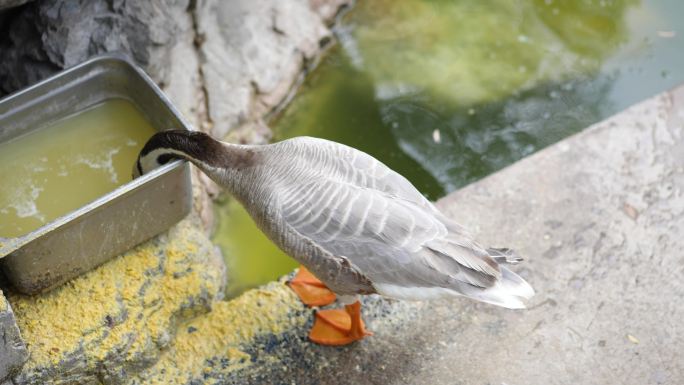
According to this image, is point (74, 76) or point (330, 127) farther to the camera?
point (330, 127)

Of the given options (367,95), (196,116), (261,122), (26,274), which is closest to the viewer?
(26,274)

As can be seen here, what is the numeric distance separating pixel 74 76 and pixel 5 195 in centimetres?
63

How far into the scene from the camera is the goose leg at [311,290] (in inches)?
141

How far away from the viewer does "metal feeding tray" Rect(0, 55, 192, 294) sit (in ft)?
9.61

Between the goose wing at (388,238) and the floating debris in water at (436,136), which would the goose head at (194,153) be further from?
the floating debris in water at (436,136)

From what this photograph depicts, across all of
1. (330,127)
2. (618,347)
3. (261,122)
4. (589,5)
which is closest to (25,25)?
(261,122)

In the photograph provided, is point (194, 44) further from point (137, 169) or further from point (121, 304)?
point (121, 304)

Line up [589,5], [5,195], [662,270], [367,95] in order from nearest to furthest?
1. [5,195]
2. [662,270]
3. [367,95]
4. [589,5]

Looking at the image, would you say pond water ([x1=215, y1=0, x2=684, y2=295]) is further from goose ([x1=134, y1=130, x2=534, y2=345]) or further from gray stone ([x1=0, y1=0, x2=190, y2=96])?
gray stone ([x1=0, y1=0, x2=190, y2=96])

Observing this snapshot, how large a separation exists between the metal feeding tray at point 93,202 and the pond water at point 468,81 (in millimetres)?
901

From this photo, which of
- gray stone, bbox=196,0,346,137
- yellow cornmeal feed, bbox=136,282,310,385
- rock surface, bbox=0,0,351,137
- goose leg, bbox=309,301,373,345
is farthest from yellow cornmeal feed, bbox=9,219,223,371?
gray stone, bbox=196,0,346,137

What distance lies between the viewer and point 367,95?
4.91 metres

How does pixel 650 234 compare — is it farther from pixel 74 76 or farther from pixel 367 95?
pixel 74 76

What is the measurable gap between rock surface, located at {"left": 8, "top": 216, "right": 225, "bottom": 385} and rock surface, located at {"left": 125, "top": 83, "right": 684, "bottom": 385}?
16 centimetres
